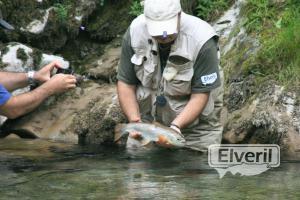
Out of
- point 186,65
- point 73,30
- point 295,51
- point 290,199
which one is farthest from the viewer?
point 73,30

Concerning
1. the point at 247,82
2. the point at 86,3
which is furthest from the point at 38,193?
the point at 86,3

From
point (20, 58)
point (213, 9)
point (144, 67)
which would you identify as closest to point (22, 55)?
point (20, 58)

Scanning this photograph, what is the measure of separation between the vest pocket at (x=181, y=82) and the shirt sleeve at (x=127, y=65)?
0.88 feet

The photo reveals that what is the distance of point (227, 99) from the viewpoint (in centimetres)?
693

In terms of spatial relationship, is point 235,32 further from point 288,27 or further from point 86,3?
point 86,3

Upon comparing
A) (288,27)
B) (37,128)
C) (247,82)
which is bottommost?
(37,128)

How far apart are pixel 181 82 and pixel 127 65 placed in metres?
0.44

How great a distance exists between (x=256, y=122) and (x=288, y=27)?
122 cm

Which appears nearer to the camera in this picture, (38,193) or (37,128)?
(38,193)

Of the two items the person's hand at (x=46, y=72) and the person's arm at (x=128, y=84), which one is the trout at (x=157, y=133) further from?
the person's hand at (x=46, y=72)

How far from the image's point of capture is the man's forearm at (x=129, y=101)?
574 centimetres

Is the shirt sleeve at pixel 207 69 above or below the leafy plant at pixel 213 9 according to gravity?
below

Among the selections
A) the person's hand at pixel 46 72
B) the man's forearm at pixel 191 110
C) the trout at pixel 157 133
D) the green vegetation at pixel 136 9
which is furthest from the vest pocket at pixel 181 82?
the green vegetation at pixel 136 9

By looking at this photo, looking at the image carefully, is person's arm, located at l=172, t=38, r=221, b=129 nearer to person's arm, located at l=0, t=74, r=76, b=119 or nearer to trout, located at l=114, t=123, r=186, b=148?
trout, located at l=114, t=123, r=186, b=148
